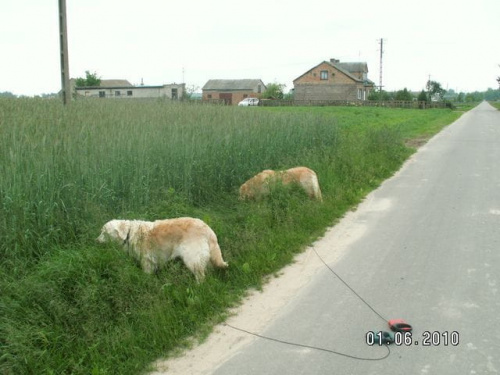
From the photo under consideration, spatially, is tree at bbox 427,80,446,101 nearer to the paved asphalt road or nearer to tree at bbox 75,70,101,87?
tree at bbox 75,70,101,87

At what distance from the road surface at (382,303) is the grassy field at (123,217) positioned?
0.36m

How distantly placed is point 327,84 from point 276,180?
64.5 meters

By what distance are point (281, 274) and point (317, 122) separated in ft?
30.6

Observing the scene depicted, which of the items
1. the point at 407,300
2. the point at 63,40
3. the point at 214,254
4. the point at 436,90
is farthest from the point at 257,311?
the point at 436,90

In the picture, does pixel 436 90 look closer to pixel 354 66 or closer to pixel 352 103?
pixel 354 66

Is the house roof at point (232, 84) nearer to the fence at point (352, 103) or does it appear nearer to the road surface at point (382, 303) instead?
the fence at point (352, 103)

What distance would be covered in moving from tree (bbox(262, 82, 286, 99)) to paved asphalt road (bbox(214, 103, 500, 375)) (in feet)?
222

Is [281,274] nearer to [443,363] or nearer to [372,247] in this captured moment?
[372,247]

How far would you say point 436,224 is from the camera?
24.5ft

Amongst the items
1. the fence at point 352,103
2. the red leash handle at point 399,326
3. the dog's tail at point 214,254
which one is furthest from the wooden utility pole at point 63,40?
the fence at point 352,103

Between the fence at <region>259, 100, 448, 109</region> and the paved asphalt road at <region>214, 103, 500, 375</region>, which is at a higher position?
the fence at <region>259, 100, 448, 109</region>

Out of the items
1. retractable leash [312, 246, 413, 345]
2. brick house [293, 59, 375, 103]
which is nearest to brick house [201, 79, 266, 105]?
brick house [293, 59, 375, 103]

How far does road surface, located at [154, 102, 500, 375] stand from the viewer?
3.75 metres

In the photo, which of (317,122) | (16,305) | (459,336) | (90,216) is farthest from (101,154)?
(317,122)
